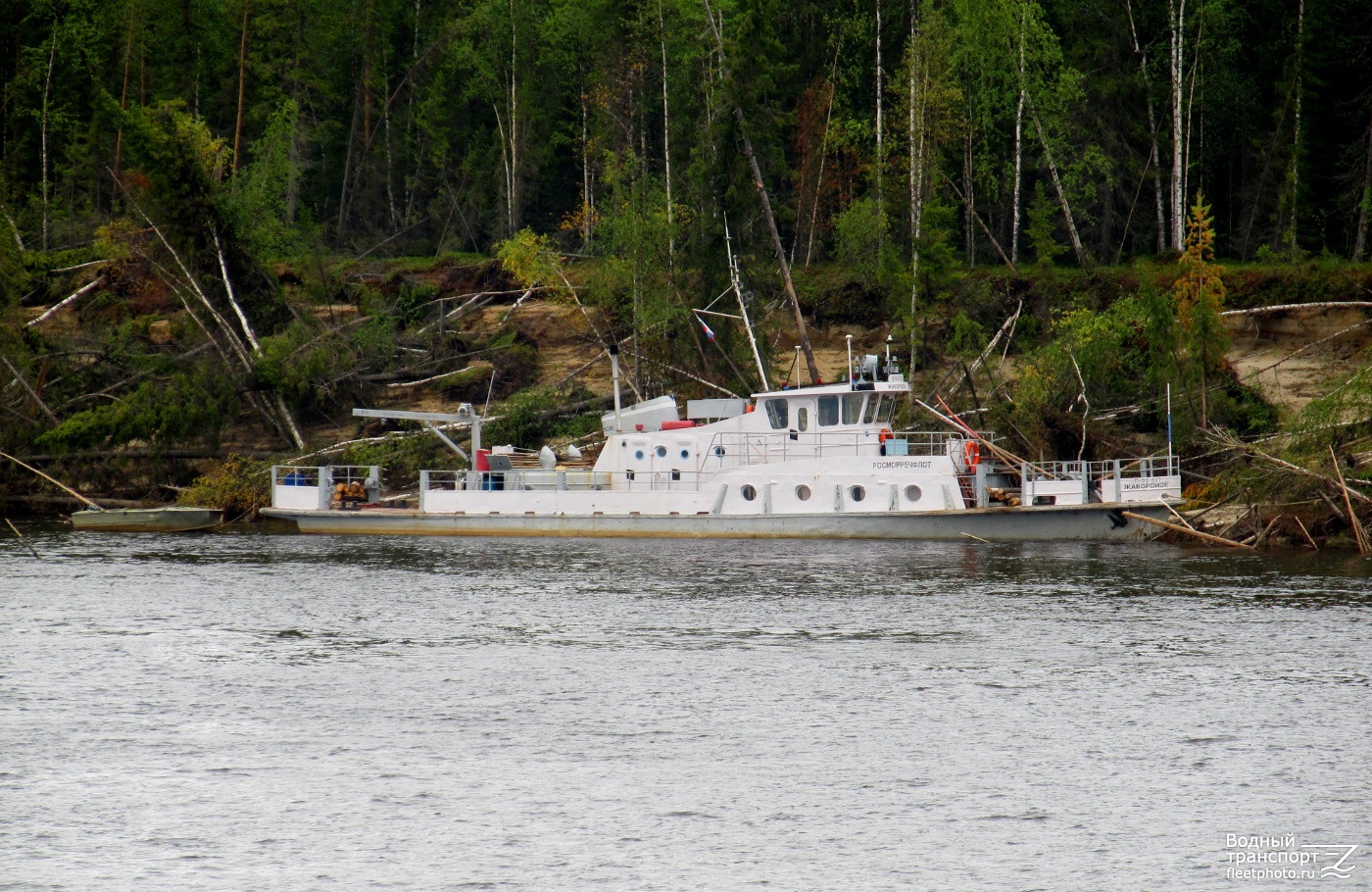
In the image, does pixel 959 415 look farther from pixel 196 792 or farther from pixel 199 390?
pixel 196 792

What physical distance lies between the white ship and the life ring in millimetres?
40

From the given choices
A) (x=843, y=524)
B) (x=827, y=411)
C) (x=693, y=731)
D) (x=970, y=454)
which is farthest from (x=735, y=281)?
(x=693, y=731)

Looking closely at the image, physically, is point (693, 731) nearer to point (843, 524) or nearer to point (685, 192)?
point (843, 524)

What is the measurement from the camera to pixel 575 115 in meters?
65.4

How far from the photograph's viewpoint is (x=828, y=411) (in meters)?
36.3

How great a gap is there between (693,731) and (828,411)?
20784 mm

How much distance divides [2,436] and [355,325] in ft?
44.1

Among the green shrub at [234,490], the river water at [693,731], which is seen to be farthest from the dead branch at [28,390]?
the river water at [693,731]

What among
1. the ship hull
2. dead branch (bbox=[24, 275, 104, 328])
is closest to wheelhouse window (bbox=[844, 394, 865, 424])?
the ship hull

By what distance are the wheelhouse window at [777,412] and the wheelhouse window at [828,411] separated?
3.23ft

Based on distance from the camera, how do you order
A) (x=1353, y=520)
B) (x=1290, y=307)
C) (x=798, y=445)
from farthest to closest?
1. (x=1290, y=307)
2. (x=798, y=445)
3. (x=1353, y=520)

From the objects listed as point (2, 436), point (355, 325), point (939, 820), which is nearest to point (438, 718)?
point (939, 820)

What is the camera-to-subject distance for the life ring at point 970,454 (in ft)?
118

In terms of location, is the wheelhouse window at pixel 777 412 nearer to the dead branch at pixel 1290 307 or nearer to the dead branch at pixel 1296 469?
the dead branch at pixel 1296 469
